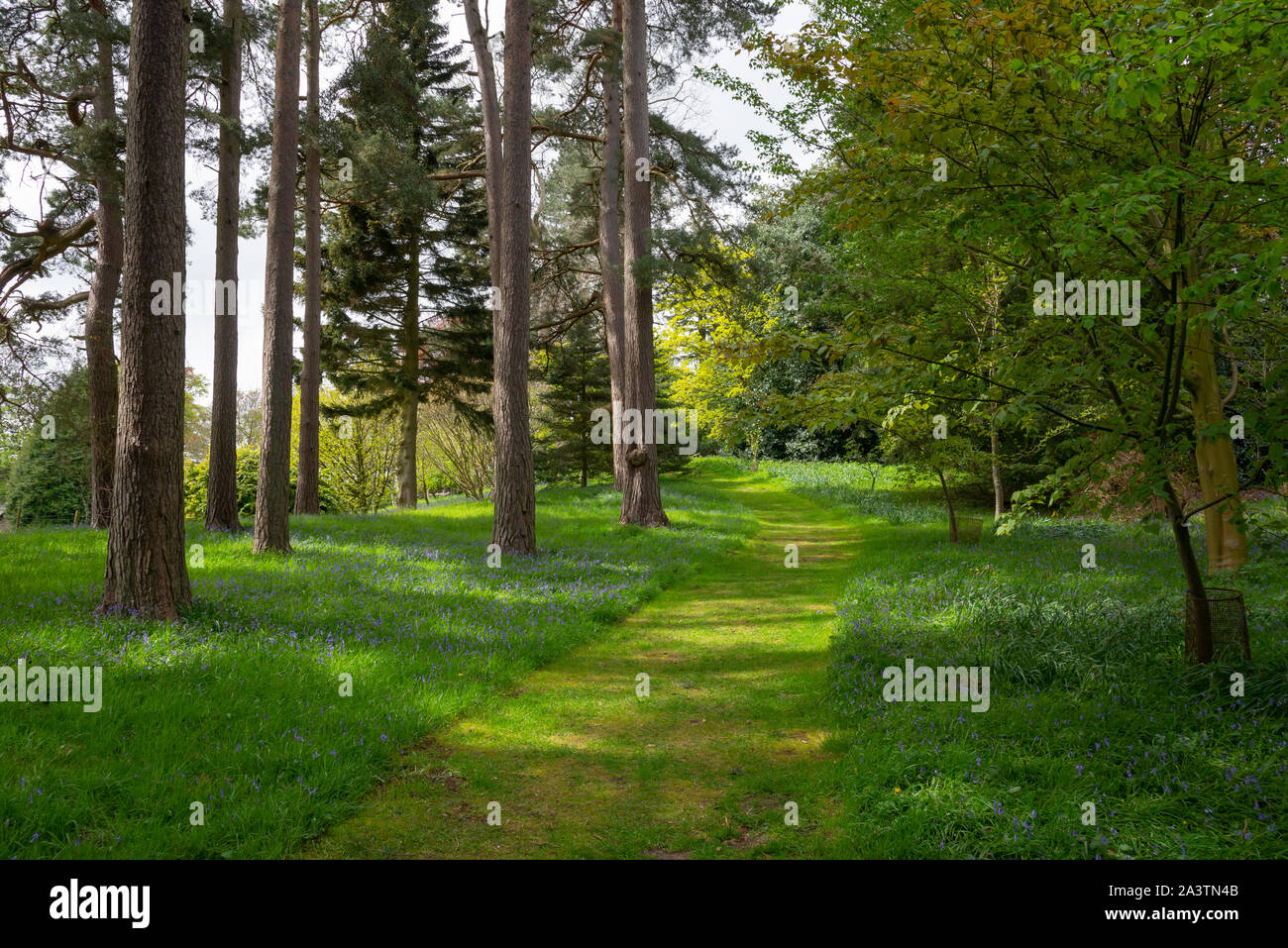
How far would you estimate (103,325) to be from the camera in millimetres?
14008

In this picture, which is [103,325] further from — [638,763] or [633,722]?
[638,763]

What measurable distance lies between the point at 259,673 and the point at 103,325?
11.7m

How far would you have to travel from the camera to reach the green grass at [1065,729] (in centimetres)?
387

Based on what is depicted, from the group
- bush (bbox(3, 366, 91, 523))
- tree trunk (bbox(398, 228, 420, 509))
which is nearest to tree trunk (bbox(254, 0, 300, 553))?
tree trunk (bbox(398, 228, 420, 509))

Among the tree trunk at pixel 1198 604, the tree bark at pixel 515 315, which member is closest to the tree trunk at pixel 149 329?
the tree bark at pixel 515 315

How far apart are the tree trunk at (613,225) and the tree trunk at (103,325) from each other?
33.0 feet

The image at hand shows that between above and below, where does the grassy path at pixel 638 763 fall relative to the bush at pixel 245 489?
below

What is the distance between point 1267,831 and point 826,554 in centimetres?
1042

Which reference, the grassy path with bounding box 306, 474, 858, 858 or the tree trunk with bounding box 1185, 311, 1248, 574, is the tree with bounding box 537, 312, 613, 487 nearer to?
the grassy path with bounding box 306, 474, 858, 858

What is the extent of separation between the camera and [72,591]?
8.06m

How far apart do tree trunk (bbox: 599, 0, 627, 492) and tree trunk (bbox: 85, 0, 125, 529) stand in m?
10.0

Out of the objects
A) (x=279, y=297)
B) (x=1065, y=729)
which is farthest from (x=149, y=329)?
(x=1065, y=729)

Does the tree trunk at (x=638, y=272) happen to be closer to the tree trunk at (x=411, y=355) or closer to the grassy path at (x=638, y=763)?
the grassy path at (x=638, y=763)
